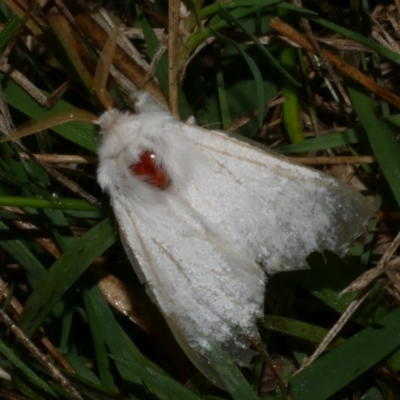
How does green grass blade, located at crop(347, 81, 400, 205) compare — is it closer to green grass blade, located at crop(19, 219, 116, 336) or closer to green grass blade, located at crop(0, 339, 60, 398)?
green grass blade, located at crop(19, 219, 116, 336)

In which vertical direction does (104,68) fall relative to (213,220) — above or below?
above

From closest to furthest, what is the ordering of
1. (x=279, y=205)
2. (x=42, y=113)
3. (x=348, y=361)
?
(x=279, y=205), (x=348, y=361), (x=42, y=113)

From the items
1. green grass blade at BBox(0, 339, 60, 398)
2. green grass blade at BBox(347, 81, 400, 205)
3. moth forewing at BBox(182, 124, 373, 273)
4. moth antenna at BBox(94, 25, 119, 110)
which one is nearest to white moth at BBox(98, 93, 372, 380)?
moth forewing at BBox(182, 124, 373, 273)

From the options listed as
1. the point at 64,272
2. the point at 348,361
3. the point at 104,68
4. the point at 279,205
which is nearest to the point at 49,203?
the point at 64,272

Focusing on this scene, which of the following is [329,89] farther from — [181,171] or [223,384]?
[223,384]

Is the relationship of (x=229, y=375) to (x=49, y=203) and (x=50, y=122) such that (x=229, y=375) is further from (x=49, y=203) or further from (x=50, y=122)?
(x=50, y=122)

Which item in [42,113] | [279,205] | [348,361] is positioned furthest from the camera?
[42,113]

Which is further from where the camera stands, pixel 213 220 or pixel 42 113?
pixel 42 113
